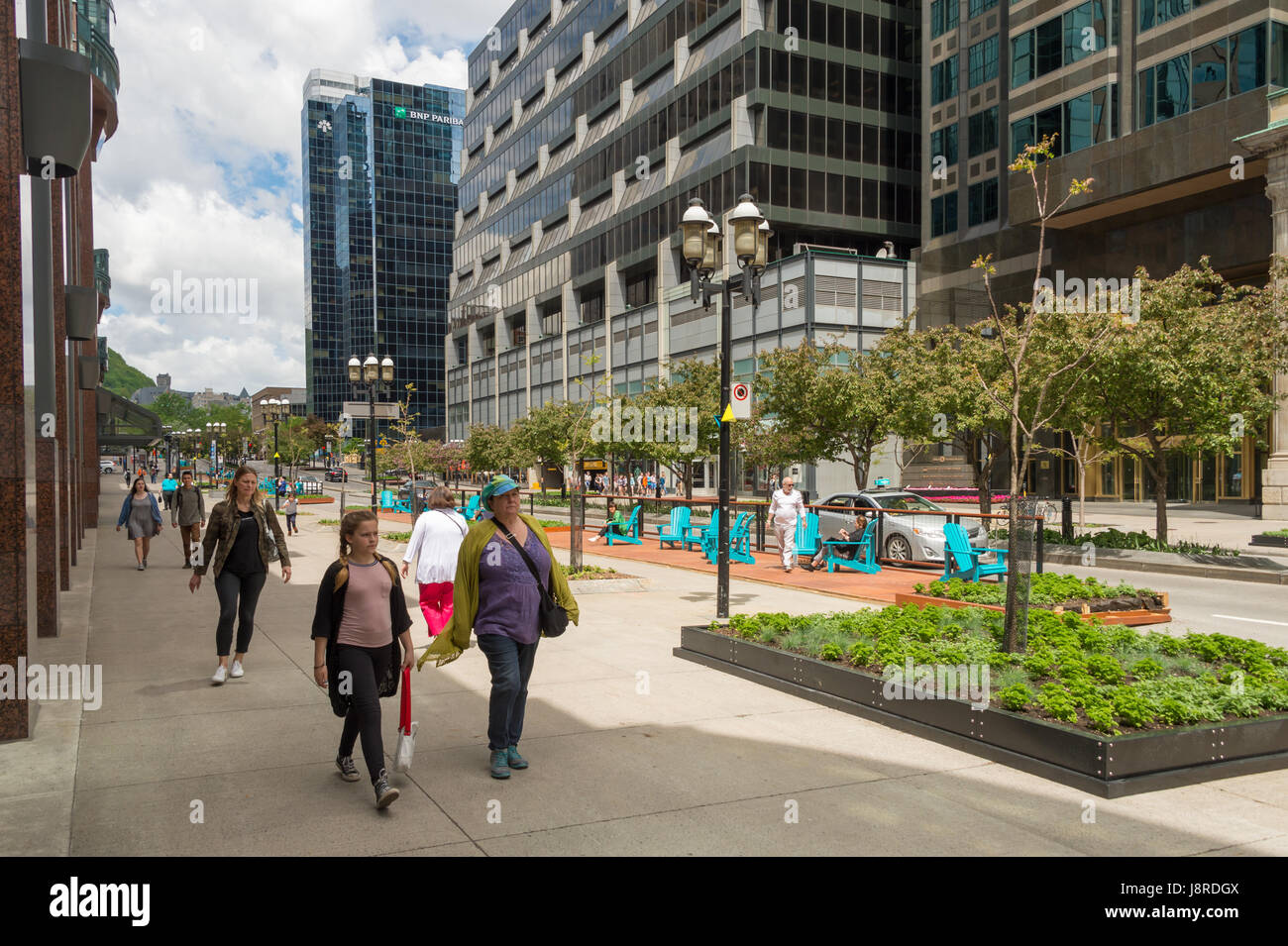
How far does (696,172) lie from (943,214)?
45.4 feet

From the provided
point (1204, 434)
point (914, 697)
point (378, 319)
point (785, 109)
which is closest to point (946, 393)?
point (1204, 434)

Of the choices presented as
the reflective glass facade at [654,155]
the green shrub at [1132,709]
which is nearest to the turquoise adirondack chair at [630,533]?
the reflective glass facade at [654,155]

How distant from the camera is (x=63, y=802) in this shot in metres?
5.11

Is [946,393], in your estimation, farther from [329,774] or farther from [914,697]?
[329,774]

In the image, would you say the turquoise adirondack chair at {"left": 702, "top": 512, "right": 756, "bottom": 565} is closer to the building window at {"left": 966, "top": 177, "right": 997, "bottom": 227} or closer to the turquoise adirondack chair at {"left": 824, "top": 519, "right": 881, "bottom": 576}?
the turquoise adirondack chair at {"left": 824, "top": 519, "right": 881, "bottom": 576}

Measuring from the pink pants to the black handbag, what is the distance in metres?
3.67

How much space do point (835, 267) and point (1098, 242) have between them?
39.9 feet

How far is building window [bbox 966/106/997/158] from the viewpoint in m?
48.4

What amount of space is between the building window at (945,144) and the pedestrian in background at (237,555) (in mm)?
49387

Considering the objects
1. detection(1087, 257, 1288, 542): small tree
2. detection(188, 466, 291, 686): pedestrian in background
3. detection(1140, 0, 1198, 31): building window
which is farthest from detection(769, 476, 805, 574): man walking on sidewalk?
detection(1140, 0, 1198, 31): building window

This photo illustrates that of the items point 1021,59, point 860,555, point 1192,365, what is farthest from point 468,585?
point 1021,59

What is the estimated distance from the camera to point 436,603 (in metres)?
9.66

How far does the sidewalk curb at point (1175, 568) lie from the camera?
16.8 m

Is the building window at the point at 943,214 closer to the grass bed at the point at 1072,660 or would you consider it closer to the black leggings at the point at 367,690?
the grass bed at the point at 1072,660
